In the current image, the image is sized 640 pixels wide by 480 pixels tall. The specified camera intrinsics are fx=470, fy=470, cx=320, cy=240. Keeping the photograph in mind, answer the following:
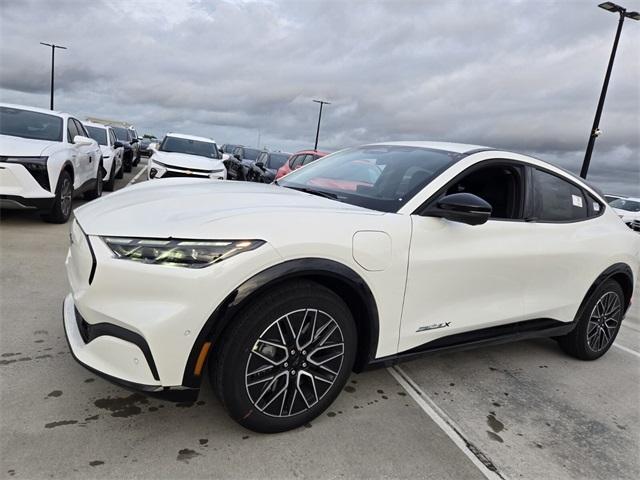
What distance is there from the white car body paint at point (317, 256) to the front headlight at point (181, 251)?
0.10 feet

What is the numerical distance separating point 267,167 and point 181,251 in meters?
14.2

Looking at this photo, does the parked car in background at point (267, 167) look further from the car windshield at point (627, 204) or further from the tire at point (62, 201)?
the car windshield at point (627, 204)

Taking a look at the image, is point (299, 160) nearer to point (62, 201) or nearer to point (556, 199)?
point (62, 201)

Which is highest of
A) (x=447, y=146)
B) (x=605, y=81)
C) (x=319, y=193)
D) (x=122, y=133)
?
(x=605, y=81)

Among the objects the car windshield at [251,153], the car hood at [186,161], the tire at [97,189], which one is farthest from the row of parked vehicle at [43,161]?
the car windshield at [251,153]

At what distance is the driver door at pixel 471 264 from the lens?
105 inches

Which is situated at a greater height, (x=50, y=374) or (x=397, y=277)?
(x=397, y=277)

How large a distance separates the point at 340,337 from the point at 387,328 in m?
0.30

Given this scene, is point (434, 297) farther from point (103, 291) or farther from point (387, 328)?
point (103, 291)

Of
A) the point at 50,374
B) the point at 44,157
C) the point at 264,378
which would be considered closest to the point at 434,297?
the point at 264,378

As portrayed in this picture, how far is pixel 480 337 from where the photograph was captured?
3096 millimetres

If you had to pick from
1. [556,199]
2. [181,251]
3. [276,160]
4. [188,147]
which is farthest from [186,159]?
[181,251]

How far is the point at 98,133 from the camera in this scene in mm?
12055

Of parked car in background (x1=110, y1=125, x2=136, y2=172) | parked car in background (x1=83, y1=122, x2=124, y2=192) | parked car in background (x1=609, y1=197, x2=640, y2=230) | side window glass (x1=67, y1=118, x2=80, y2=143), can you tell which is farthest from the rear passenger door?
parked car in background (x1=609, y1=197, x2=640, y2=230)
